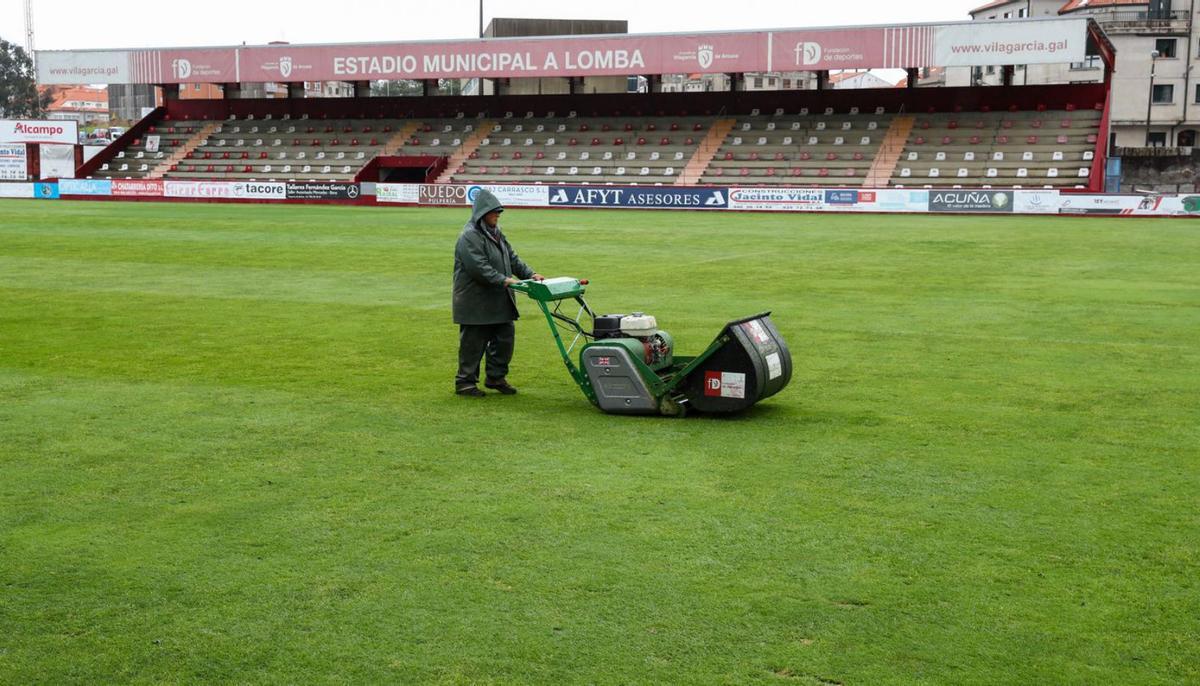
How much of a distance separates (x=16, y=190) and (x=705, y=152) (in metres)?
28.9

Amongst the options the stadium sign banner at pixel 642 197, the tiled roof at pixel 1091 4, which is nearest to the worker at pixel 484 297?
the stadium sign banner at pixel 642 197

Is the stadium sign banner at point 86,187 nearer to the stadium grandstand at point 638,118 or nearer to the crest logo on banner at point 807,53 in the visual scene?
the stadium grandstand at point 638,118

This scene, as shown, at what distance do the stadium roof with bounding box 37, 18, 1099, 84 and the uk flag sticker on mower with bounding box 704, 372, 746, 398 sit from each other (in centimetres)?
3956

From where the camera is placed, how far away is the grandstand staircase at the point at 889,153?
150 ft

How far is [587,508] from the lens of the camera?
6.87 m

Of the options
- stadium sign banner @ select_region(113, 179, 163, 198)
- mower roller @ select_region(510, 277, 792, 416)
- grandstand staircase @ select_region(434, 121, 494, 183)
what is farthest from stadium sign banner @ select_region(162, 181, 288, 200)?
mower roller @ select_region(510, 277, 792, 416)

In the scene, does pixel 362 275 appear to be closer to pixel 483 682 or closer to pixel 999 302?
pixel 999 302

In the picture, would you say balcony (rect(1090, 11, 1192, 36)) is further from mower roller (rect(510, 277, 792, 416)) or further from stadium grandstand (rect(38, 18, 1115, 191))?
mower roller (rect(510, 277, 792, 416))

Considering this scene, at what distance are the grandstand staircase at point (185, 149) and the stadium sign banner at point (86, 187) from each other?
4.54 m

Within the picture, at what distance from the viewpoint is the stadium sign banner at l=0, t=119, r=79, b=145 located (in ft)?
211

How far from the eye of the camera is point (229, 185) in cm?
4753

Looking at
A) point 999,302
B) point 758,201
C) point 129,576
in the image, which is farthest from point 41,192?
point 129,576

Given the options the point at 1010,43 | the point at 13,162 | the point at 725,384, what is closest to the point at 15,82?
the point at 13,162

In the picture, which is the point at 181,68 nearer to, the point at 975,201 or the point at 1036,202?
the point at 975,201
